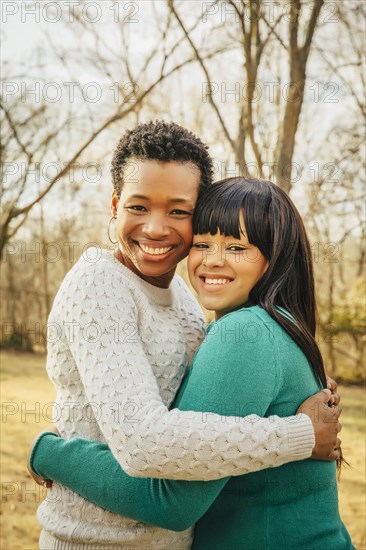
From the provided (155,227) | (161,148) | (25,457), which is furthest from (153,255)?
(25,457)

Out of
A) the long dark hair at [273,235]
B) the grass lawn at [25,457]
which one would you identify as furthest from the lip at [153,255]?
the grass lawn at [25,457]

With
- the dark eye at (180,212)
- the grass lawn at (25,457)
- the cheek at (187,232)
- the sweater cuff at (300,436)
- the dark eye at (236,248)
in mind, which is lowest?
the grass lawn at (25,457)

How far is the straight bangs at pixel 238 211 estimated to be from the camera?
5.46 feet

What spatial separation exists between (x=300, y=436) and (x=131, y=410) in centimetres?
38

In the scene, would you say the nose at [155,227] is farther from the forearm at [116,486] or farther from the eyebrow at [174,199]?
the forearm at [116,486]

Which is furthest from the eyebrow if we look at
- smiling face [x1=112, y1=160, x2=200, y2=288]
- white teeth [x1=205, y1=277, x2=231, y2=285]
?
white teeth [x1=205, y1=277, x2=231, y2=285]

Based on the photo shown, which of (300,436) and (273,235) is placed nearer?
(300,436)

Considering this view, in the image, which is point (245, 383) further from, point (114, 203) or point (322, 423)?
point (114, 203)

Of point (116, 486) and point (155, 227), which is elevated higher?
point (155, 227)

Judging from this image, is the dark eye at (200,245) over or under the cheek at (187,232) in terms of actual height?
under

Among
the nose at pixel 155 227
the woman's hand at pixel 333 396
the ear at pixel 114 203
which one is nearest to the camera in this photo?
the woman's hand at pixel 333 396

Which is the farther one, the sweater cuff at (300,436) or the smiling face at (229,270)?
the smiling face at (229,270)

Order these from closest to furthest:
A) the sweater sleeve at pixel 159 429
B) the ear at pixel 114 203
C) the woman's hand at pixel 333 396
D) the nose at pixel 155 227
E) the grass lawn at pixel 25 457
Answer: the sweater sleeve at pixel 159 429 < the woman's hand at pixel 333 396 < the nose at pixel 155 227 < the ear at pixel 114 203 < the grass lawn at pixel 25 457

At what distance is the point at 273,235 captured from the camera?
5.48ft
